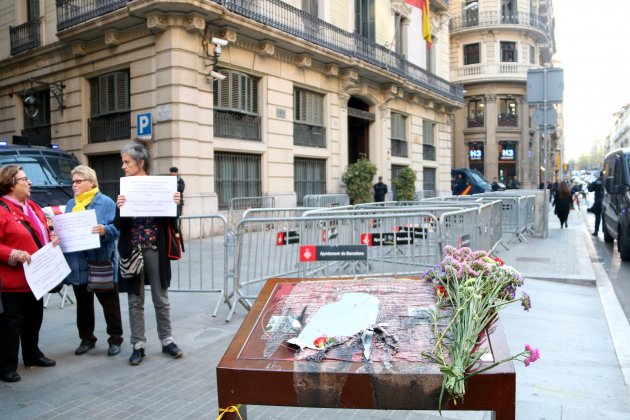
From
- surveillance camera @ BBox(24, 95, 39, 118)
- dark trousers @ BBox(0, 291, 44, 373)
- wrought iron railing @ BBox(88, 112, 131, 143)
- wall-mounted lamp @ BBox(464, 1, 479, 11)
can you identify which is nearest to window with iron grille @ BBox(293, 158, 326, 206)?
wrought iron railing @ BBox(88, 112, 131, 143)

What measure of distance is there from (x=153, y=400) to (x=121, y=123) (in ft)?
47.0

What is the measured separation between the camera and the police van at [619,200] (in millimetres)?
11375

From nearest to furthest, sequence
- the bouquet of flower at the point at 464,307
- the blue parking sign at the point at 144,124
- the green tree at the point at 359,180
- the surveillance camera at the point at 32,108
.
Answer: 1. the bouquet of flower at the point at 464,307
2. the blue parking sign at the point at 144,124
3. the surveillance camera at the point at 32,108
4. the green tree at the point at 359,180

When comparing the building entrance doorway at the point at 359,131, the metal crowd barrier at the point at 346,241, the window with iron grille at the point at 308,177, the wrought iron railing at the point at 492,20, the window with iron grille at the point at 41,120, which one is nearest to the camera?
the metal crowd barrier at the point at 346,241

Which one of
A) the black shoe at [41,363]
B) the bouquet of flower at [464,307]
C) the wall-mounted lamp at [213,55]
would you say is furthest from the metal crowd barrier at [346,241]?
the wall-mounted lamp at [213,55]

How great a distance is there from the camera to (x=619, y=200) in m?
12.2

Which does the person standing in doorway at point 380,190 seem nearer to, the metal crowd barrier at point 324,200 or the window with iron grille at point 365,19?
the metal crowd barrier at point 324,200

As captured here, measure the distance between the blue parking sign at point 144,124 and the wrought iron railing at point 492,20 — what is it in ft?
120

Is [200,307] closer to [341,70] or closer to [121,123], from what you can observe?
[121,123]

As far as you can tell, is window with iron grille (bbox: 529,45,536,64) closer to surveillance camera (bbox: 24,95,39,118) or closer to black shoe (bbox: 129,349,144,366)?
surveillance camera (bbox: 24,95,39,118)

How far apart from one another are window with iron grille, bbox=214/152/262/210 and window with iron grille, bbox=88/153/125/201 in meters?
3.25

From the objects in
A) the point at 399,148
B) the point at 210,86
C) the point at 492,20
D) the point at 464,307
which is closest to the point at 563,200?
the point at 399,148

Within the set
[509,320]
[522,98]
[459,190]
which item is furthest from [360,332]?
[522,98]

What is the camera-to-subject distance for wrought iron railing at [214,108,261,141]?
53.8ft
